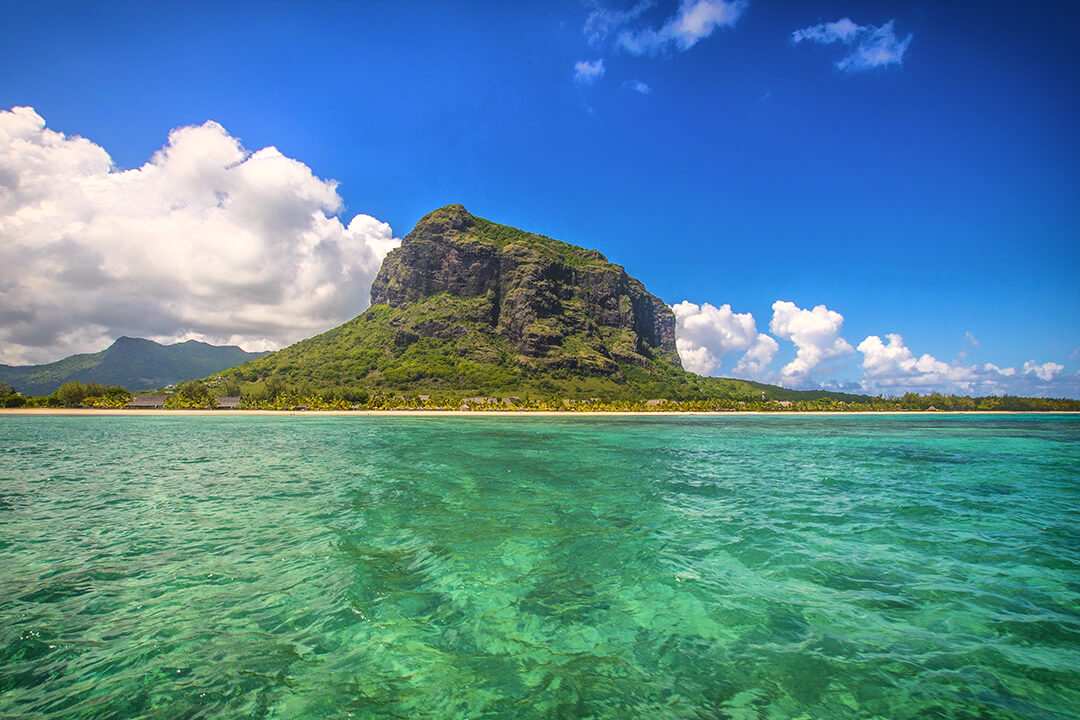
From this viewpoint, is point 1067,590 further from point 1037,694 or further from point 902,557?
point 1037,694

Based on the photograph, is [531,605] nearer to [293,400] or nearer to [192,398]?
[293,400]

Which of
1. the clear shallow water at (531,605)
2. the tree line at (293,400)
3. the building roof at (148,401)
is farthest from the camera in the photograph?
the building roof at (148,401)

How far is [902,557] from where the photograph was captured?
12016mm

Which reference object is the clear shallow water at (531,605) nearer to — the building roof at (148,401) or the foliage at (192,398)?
the foliage at (192,398)

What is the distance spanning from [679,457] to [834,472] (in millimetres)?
10627

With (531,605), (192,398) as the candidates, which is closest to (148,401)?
(192,398)

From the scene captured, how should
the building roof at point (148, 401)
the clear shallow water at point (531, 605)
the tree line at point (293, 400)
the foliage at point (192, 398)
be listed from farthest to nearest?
the building roof at point (148, 401) < the foliage at point (192, 398) < the tree line at point (293, 400) < the clear shallow water at point (531, 605)

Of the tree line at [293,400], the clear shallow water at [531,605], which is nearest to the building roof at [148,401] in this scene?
the tree line at [293,400]

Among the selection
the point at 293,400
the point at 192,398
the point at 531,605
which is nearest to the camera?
the point at 531,605

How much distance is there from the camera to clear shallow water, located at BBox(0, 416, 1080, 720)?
5859mm

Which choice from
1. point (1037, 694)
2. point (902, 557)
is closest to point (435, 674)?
point (1037, 694)

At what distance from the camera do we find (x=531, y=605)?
8688 mm

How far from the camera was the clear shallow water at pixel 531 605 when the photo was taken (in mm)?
5859

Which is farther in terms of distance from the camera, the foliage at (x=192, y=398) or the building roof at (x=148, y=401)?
the building roof at (x=148, y=401)
